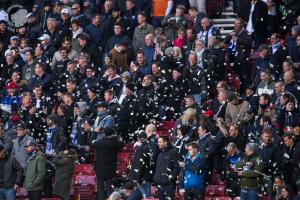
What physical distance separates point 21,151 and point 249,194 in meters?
5.36

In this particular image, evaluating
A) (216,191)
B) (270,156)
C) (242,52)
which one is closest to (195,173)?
(216,191)

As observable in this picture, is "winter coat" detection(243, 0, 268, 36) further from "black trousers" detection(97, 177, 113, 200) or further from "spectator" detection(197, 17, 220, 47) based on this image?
"black trousers" detection(97, 177, 113, 200)

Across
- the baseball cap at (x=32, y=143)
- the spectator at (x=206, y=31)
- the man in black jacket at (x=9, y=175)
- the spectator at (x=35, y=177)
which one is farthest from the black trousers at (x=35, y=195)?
the spectator at (x=206, y=31)

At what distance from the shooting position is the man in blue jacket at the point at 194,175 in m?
28.5

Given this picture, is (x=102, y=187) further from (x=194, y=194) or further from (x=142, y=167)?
(x=194, y=194)

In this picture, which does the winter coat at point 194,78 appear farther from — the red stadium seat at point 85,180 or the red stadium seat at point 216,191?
the red stadium seat at point 216,191

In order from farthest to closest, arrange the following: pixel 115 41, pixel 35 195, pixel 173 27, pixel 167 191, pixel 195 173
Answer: pixel 115 41 < pixel 173 27 < pixel 35 195 < pixel 167 191 < pixel 195 173

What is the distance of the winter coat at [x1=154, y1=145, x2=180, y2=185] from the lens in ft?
93.9

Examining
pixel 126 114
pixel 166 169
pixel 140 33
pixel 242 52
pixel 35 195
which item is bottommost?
pixel 35 195

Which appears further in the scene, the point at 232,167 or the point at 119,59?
the point at 119,59

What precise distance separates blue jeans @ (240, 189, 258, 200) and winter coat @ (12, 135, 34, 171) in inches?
196

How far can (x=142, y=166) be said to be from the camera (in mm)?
29141

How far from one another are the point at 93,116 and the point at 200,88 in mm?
2553

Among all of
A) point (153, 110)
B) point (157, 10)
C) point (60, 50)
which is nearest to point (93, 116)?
point (153, 110)
